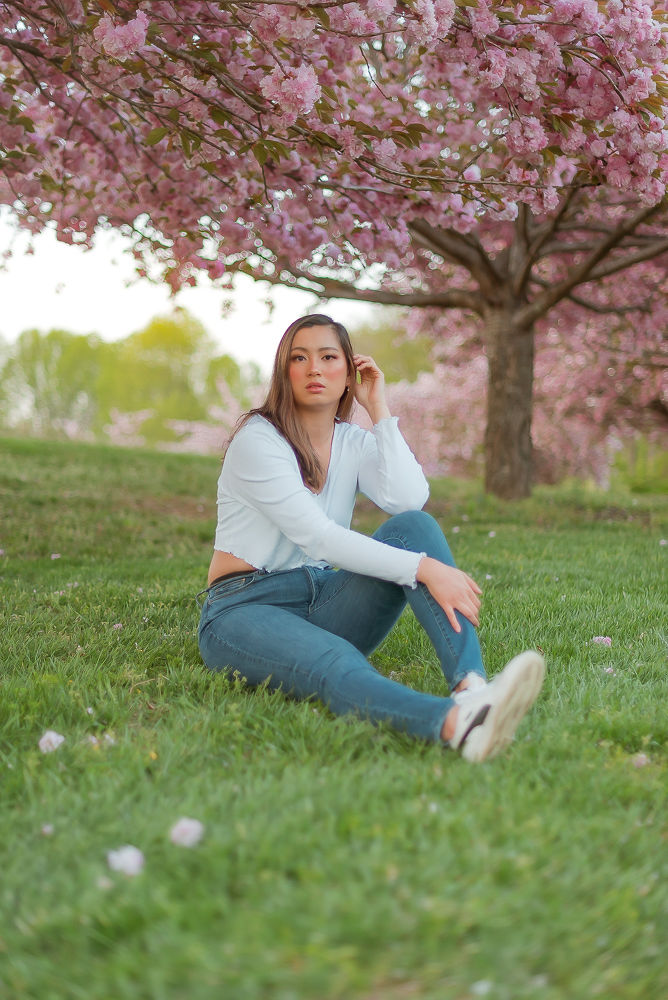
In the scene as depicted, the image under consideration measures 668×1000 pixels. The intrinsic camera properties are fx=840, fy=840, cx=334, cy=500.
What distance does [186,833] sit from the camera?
185 cm

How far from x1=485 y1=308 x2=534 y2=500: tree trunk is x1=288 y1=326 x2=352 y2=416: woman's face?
6.73m

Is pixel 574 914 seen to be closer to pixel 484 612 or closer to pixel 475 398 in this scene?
pixel 484 612

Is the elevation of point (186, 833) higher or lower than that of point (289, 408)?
lower

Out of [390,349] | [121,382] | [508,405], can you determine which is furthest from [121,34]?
[121,382]

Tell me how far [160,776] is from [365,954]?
90cm

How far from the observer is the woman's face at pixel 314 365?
3264 mm

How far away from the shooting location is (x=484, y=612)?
13.3 ft

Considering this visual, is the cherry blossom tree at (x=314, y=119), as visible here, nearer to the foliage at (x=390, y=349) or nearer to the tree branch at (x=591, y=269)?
the tree branch at (x=591, y=269)

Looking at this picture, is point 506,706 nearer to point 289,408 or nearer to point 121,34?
point 289,408

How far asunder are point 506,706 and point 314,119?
3.58 meters

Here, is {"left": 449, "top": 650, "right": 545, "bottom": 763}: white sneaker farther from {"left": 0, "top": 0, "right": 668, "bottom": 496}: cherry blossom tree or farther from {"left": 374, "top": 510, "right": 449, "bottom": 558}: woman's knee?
{"left": 0, "top": 0, "right": 668, "bottom": 496}: cherry blossom tree

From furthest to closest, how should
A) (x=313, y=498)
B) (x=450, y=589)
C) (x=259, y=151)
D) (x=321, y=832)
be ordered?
(x=259, y=151), (x=313, y=498), (x=450, y=589), (x=321, y=832)

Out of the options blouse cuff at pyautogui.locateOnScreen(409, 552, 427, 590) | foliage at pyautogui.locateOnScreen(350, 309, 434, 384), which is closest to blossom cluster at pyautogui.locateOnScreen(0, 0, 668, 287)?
blouse cuff at pyautogui.locateOnScreen(409, 552, 427, 590)

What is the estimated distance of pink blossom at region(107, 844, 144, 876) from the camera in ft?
5.77
